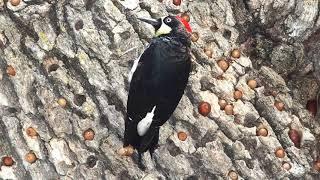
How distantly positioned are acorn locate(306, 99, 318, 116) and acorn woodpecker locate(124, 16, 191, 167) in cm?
232

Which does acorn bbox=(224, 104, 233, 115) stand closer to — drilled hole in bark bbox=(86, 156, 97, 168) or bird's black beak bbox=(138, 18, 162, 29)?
bird's black beak bbox=(138, 18, 162, 29)

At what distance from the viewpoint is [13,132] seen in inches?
260

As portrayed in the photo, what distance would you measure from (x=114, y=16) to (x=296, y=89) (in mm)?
2635

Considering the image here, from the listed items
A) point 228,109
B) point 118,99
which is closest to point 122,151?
point 118,99

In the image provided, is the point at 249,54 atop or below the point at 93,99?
atop

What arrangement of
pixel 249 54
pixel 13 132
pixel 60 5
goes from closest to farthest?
pixel 13 132 → pixel 60 5 → pixel 249 54

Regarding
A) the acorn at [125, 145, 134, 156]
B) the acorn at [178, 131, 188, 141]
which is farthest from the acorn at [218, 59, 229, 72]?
the acorn at [125, 145, 134, 156]

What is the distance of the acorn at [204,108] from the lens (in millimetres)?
7078

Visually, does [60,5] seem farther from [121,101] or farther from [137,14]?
[121,101]

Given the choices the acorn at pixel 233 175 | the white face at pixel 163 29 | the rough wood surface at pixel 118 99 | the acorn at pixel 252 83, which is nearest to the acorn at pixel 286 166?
the rough wood surface at pixel 118 99

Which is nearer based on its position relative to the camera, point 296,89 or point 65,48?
point 65,48

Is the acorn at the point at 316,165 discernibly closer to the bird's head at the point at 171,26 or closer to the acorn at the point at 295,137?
the acorn at the point at 295,137

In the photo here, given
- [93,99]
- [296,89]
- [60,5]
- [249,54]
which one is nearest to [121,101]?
[93,99]

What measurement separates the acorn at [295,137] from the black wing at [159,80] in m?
1.94
